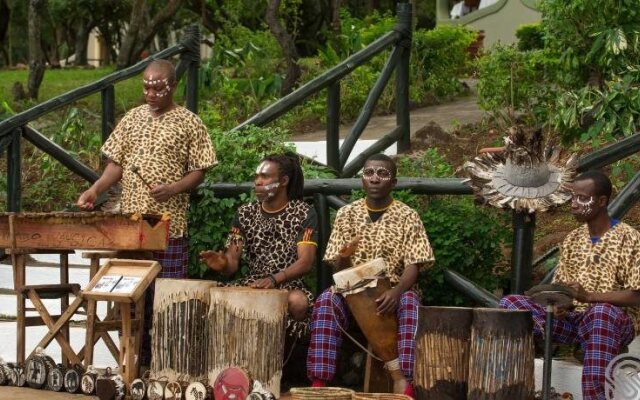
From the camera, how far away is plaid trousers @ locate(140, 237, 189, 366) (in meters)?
8.52

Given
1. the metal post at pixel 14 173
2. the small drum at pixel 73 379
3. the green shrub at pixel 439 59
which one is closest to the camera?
the small drum at pixel 73 379

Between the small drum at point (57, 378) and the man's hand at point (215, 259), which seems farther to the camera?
the small drum at point (57, 378)

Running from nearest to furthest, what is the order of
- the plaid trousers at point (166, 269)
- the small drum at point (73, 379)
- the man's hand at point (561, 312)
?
the man's hand at point (561, 312) → the small drum at point (73, 379) → the plaid trousers at point (166, 269)

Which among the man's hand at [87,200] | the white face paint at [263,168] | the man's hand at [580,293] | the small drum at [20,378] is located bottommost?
the small drum at [20,378]

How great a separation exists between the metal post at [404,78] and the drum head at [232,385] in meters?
4.83

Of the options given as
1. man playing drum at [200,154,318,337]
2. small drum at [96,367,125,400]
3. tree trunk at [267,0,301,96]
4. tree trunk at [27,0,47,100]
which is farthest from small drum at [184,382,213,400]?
tree trunk at [27,0,47,100]

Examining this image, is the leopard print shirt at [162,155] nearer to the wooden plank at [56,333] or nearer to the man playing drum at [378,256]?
the wooden plank at [56,333]

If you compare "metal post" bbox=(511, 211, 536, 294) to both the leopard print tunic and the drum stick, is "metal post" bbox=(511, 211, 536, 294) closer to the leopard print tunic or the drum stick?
the leopard print tunic

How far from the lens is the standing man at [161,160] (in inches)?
332

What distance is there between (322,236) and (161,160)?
3.45ft

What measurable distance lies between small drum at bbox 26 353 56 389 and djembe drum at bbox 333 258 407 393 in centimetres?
170

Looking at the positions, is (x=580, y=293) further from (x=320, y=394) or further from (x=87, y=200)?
(x=87, y=200)

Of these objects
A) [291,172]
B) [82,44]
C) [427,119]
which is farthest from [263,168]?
[82,44]

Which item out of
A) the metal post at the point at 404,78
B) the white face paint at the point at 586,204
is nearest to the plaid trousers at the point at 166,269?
the white face paint at the point at 586,204
